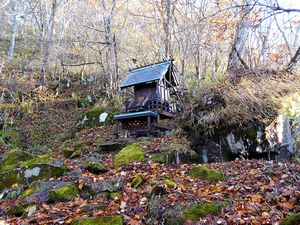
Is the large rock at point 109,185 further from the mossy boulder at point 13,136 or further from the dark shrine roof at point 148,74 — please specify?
the mossy boulder at point 13,136

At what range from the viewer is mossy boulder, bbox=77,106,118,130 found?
14.9 metres

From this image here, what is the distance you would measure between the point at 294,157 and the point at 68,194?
5463 mm

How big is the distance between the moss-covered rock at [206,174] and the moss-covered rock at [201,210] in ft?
4.56

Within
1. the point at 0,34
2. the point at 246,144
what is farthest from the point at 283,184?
the point at 0,34

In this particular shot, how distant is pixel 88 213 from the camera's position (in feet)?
13.8

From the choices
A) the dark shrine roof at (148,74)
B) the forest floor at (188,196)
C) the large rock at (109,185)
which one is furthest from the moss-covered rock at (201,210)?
the dark shrine roof at (148,74)

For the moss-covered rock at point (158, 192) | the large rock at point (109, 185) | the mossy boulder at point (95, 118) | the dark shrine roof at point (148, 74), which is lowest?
the large rock at point (109, 185)

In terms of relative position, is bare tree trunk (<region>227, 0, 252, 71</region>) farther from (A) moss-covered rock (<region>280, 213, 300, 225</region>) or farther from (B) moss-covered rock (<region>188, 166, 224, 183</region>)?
(A) moss-covered rock (<region>280, 213, 300, 225</region>)

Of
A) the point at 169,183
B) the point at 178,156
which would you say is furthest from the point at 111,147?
the point at 169,183

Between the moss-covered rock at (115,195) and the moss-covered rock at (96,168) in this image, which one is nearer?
the moss-covered rock at (115,195)

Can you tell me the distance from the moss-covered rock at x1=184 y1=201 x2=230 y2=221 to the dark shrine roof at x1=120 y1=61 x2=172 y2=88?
26.0 feet

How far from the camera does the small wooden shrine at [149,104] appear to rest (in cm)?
1129

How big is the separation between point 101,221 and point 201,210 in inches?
55.7

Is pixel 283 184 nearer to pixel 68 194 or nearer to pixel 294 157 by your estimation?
pixel 294 157
